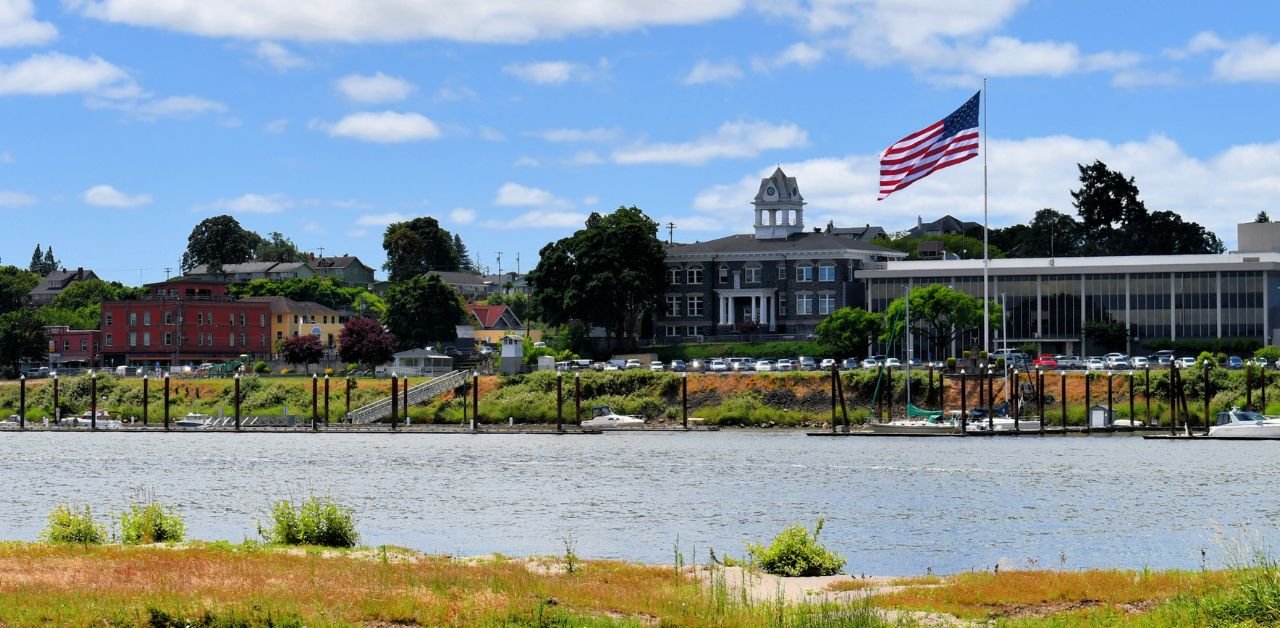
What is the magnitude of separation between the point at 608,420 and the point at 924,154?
123 feet

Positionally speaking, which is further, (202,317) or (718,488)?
(202,317)

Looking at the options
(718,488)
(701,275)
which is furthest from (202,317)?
(718,488)

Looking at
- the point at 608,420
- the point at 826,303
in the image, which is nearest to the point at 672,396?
the point at 608,420

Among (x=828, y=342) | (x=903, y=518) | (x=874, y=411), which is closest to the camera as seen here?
(x=903, y=518)

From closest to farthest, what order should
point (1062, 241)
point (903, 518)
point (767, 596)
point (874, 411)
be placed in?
point (767, 596) < point (903, 518) < point (874, 411) < point (1062, 241)

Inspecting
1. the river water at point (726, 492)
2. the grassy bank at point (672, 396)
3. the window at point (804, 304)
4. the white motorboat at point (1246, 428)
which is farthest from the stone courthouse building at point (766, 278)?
the white motorboat at point (1246, 428)

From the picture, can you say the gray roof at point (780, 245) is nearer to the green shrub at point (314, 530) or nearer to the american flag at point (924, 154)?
the american flag at point (924, 154)

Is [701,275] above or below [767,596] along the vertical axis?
above

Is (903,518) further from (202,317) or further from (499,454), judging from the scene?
(202,317)

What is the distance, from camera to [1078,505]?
179 ft

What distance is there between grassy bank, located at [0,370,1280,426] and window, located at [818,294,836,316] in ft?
106

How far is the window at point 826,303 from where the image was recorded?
156 m

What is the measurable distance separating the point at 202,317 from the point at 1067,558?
144 metres

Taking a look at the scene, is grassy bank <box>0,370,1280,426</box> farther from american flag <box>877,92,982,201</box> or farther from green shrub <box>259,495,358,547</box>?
green shrub <box>259,495,358,547</box>
